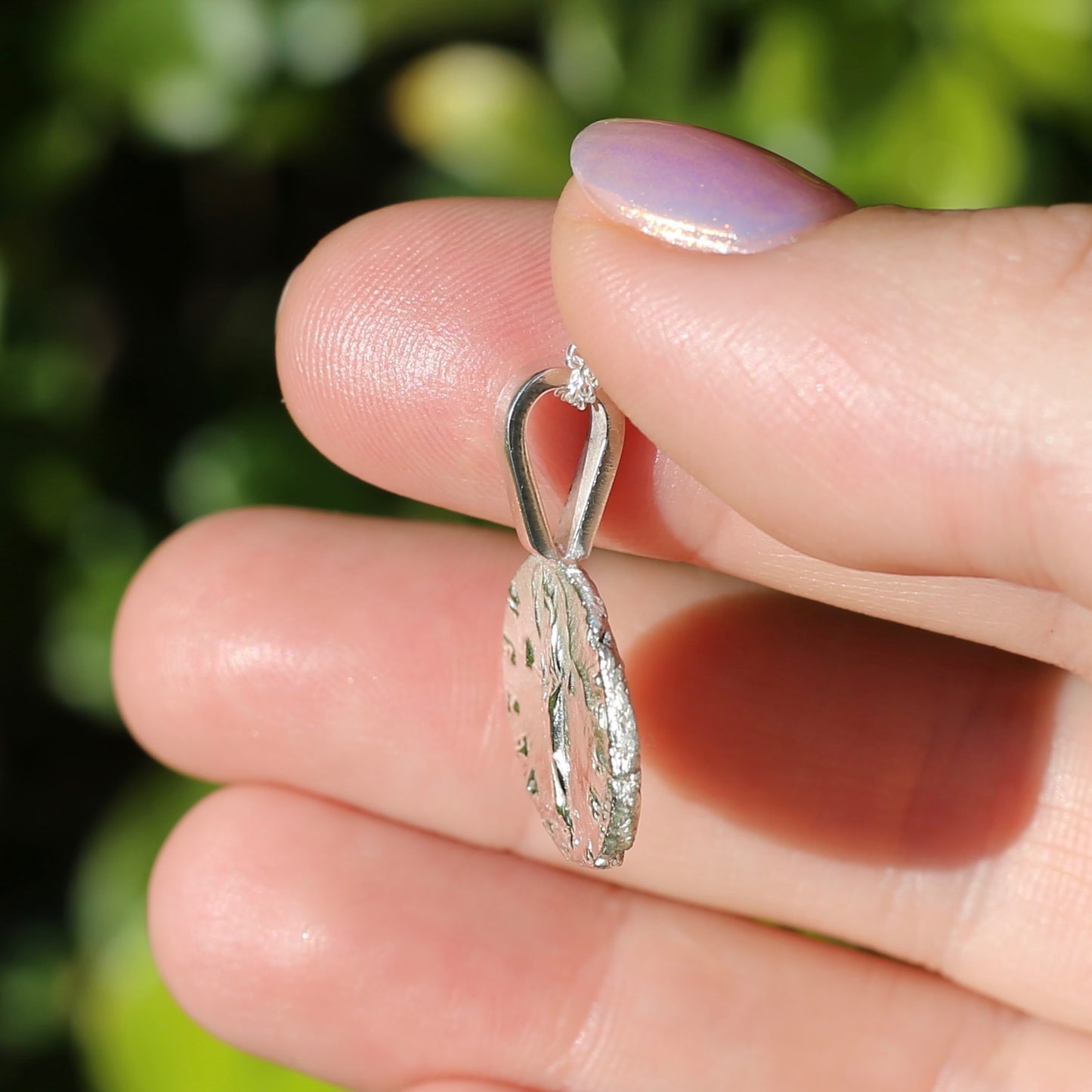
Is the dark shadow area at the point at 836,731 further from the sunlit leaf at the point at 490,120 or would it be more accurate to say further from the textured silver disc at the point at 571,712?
the sunlit leaf at the point at 490,120

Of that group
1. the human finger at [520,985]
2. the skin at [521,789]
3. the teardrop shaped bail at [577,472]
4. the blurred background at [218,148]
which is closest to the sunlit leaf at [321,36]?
the blurred background at [218,148]

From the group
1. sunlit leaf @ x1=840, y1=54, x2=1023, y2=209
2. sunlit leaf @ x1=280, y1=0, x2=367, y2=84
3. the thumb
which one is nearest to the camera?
the thumb

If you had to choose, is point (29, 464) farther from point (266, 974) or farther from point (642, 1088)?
point (642, 1088)

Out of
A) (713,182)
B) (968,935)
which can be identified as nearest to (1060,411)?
(713,182)

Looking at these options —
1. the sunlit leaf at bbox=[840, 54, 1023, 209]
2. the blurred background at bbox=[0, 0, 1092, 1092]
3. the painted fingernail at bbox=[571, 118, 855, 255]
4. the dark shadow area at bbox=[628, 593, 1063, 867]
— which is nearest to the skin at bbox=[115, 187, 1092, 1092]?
the dark shadow area at bbox=[628, 593, 1063, 867]

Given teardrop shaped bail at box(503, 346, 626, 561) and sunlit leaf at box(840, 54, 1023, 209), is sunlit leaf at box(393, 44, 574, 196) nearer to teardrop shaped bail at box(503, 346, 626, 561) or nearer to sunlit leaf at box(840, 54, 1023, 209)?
sunlit leaf at box(840, 54, 1023, 209)

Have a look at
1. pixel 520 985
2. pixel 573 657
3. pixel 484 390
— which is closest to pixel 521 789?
pixel 520 985
